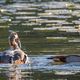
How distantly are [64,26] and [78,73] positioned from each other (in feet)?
35.5

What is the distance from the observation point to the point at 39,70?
1803cm

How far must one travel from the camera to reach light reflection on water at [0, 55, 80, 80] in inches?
666

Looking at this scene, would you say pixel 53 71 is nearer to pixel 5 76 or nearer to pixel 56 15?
pixel 5 76

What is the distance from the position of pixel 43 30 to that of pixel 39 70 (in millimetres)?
9353

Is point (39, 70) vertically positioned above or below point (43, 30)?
above

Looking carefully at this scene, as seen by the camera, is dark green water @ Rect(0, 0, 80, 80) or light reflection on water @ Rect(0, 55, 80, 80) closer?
light reflection on water @ Rect(0, 55, 80, 80)

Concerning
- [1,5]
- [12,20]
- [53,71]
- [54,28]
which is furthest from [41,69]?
[1,5]

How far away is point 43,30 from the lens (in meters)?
27.3

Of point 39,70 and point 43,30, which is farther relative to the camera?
point 43,30

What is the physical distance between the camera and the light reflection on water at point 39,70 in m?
16.9

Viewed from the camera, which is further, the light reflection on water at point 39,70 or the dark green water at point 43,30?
the dark green water at point 43,30

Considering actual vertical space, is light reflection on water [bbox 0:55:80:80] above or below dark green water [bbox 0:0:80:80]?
above

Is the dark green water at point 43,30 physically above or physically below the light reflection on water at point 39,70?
below

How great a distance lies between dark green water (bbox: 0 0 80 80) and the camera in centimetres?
1867
